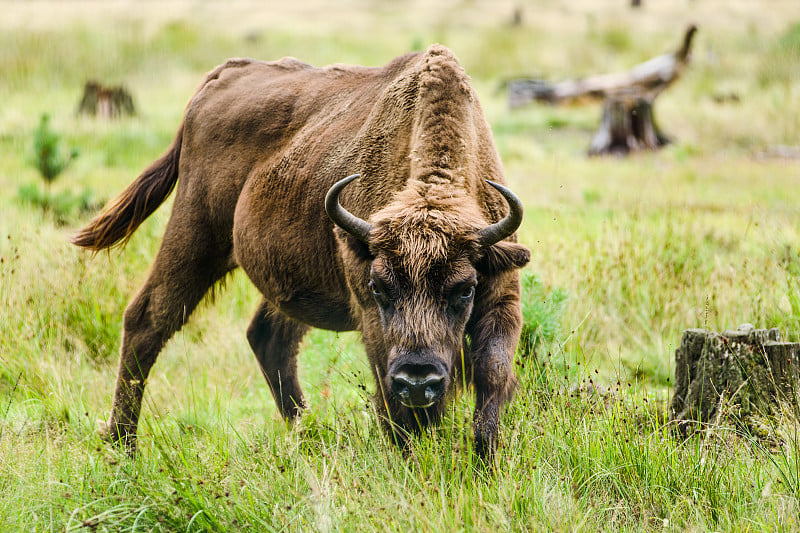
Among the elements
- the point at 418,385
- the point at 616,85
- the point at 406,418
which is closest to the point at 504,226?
the point at 418,385

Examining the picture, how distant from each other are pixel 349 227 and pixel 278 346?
2.01 m

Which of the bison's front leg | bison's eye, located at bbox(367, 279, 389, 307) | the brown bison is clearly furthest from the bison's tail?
the bison's front leg

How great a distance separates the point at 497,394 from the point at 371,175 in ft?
4.31

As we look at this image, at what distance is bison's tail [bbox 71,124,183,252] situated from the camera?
534 cm

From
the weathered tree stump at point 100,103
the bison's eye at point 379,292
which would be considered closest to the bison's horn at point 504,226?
the bison's eye at point 379,292

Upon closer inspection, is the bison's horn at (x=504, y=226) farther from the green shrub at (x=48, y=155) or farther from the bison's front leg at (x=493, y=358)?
the green shrub at (x=48, y=155)

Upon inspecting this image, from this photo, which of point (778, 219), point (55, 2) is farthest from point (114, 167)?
point (55, 2)

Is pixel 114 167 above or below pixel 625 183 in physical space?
below

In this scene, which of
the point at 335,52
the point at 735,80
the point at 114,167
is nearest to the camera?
the point at 114,167

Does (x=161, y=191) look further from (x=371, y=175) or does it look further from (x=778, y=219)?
(x=778, y=219)

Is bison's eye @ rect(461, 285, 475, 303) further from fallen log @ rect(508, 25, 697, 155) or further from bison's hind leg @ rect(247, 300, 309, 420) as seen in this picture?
fallen log @ rect(508, 25, 697, 155)

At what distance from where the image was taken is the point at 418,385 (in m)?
3.18

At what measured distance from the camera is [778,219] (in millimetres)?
7305

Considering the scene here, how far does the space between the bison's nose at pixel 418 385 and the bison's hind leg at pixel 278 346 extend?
212cm
